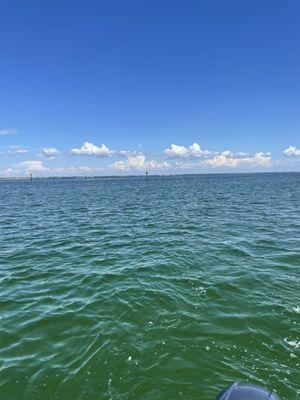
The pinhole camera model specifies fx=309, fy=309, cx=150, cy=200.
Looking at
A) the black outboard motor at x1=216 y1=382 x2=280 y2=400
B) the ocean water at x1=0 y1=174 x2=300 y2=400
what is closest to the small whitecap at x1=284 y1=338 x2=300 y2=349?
the ocean water at x1=0 y1=174 x2=300 y2=400

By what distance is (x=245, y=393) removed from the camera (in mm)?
4984

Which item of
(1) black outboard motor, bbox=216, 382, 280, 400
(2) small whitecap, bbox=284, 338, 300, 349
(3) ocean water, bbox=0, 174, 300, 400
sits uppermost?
(1) black outboard motor, bbox=216, 382, 280, 400

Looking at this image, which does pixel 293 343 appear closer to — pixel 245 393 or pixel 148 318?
pixel 245 393

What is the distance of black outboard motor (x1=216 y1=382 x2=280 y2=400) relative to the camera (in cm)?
491

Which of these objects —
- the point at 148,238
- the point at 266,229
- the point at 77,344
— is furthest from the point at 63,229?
the point at 77,344

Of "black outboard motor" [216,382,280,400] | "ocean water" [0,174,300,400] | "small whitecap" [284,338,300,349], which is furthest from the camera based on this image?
"small whitecap" [284,338,300,349]

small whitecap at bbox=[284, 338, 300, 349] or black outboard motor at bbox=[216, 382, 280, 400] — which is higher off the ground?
black outboard motor at bbox=[216, 382, 280, 400]

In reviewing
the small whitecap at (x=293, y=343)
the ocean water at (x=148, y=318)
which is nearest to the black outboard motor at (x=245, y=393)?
the ocean water at (x=148, y=318)

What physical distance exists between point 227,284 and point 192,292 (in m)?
1.62

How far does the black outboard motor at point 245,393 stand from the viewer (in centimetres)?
491

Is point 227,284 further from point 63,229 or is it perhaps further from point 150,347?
point 63,229

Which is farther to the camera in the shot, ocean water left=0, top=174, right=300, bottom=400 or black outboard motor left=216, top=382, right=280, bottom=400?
ocean water left=0, top=174, right=300, bottom=400

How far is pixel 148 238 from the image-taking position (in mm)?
20844

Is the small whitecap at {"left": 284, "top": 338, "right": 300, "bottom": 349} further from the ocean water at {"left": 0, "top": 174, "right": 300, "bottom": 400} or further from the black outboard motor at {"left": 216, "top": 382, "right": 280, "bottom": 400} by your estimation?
the black outboard motor at {"left": 216, "top": 382, "right": 280, "bottom": 400}
